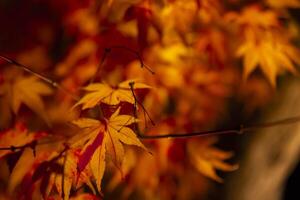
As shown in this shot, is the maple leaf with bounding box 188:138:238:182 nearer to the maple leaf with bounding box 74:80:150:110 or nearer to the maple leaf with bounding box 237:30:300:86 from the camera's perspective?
the maple leaf with bounding box 237:30:300:86

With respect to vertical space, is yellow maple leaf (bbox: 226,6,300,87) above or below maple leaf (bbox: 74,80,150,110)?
above

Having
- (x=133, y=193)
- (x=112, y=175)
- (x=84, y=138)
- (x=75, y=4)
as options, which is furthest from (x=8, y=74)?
(x=133, y=193)

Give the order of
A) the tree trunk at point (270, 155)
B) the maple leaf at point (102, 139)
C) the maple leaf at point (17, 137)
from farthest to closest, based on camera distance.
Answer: the tree trunk at point (270, 155) → the maple leaf at point (17, 137) → the maple leaf at point (102, 139)

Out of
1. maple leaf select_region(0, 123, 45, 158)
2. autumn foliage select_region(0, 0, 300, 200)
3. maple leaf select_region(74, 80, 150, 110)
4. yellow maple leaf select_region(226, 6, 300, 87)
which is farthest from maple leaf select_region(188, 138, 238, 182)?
maple leaf select_region(0, 123, 45, 158)

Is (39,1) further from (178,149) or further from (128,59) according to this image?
(178,149)

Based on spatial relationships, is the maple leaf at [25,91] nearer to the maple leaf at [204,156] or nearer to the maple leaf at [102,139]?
the maple leaf at [102,139]

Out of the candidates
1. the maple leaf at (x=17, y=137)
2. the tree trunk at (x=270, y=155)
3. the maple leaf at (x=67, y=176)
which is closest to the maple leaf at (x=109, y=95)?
the maple leaf at (x=67, y=176)
